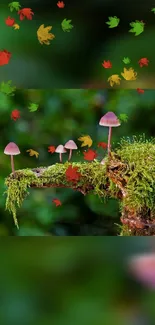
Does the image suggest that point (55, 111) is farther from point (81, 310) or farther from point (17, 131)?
A: point (81, 310)

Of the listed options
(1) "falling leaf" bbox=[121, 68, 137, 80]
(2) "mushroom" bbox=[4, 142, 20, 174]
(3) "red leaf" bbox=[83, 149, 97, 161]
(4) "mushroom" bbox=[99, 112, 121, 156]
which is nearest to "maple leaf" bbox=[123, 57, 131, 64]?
(1) "falling leaf" bbox=[121, 68, 137, 80]

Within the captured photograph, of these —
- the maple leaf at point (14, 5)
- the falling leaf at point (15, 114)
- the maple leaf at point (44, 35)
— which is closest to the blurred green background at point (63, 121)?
the falling leaf at point (15, 114)

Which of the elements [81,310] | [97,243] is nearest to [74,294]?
[81,310]

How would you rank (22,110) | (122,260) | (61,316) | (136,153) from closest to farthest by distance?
(61,316)
(122,260)
(136,153)
(22,110)

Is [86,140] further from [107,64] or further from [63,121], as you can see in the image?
[107,64]

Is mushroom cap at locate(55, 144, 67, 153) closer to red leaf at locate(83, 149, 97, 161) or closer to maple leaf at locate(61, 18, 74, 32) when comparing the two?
red leaf at locate(83, 149, 97, 161)

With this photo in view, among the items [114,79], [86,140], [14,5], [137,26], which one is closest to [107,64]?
[114,79]

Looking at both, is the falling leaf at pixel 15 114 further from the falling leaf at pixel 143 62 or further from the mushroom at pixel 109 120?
the falling leaf at pixel 143 62
